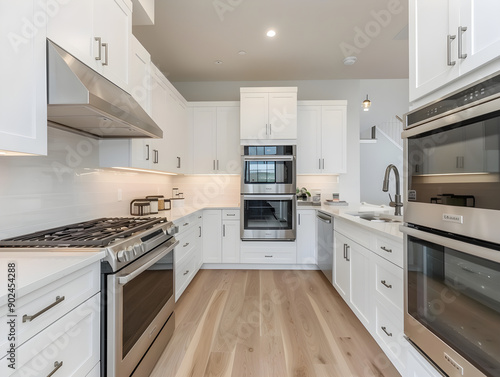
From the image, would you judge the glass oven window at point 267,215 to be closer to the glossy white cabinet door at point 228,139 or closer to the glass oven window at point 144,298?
the glossy white cabinet door at point 228,139

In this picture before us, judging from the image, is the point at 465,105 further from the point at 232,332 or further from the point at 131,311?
the point at 232,332

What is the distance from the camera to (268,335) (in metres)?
2.03

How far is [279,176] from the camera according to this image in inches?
136

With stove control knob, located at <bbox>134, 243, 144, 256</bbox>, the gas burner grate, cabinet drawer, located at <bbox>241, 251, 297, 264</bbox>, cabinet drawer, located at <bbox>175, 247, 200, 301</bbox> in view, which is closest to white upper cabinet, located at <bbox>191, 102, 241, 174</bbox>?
cabinet drawer, located at <bbox>241, 251, 297, 264</bbox>

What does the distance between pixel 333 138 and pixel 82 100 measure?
132 inches

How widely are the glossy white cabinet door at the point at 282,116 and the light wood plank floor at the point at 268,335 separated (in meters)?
2.00

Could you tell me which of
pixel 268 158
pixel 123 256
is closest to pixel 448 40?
pixel 123 256

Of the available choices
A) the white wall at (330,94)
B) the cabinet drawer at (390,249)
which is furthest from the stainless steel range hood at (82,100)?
the white wall at (330,94)

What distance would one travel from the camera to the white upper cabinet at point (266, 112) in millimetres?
3529

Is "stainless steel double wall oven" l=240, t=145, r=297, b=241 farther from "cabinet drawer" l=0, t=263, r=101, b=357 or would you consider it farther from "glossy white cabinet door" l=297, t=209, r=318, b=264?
"cabinet drawer" l=0, t=263, r=101, b=357

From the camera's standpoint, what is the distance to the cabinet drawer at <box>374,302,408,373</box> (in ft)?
4.76

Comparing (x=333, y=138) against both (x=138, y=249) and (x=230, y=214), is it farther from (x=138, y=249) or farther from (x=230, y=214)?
(x=138, y=249)

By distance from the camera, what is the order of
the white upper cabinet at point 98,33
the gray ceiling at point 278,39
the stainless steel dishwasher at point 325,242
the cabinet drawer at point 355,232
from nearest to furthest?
the white upper cabinet at point 98,33 → the cabinet drawer at point 355,232 → the gray ceiling at point 278,39 → the stainless steel dishwasher at point 325,242

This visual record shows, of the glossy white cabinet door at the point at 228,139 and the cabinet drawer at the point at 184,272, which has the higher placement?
the glossy white cabinet door at the point at 228,139
